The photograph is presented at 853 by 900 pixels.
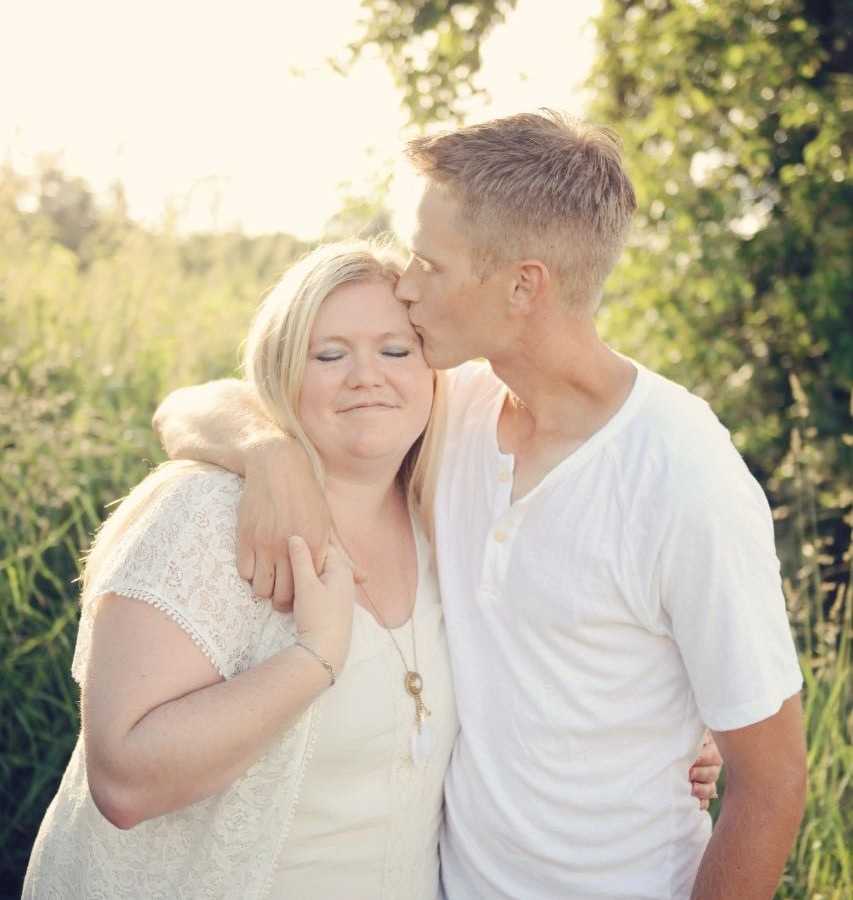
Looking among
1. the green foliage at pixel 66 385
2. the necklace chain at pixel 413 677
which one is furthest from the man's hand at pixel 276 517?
the green foliage at pixel 66 385

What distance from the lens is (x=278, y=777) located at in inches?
90.5

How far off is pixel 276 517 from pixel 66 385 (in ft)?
9.32

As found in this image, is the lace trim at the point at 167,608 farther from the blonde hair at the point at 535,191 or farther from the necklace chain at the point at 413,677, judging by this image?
the blonde hair at the point at 535,191

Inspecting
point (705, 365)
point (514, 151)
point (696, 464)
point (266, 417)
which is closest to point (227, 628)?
point (266, 417)

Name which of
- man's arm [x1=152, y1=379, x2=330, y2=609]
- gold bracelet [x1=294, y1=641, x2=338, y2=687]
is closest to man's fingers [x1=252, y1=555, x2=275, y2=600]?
man's arm [x1=152, y1=379, x2=330, y2=609]

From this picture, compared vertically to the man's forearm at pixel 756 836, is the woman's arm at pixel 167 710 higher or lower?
higher

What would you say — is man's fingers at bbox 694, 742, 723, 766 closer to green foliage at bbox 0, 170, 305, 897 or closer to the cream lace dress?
the cream lace dress

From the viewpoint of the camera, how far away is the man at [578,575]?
2219mm

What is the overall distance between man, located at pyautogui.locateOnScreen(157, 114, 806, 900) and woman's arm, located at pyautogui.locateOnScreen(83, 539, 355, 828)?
8.5 inches

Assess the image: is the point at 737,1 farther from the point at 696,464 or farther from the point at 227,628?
the point at 227,628

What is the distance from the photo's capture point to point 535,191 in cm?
247

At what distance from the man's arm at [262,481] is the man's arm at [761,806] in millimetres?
928

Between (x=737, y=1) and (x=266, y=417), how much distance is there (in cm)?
356

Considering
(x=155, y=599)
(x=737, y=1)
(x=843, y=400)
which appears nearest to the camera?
(x=155, y=599)
